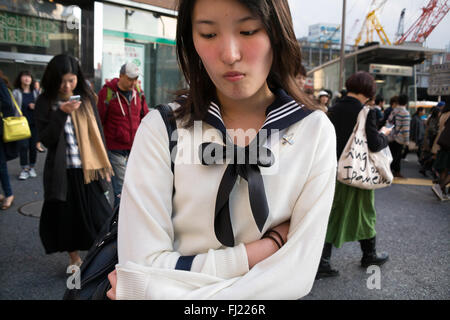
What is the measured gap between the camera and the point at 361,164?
304cm

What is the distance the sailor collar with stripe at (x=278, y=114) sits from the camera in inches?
42.9

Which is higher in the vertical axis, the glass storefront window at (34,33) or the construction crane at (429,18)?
the glass storefront window at (34,33)

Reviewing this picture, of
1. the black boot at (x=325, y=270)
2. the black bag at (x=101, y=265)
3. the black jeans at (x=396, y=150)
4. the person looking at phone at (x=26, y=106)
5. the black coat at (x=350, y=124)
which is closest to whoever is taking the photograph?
the black bag at (x=101, y=265)

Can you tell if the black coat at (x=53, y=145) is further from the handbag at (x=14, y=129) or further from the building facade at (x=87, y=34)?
the building facade at (x=87, y=34)

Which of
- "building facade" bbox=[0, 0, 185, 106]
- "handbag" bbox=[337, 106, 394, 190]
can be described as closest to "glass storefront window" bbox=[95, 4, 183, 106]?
"building facade" bbox=[0, 0, 185, 106]

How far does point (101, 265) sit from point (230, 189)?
1.66ft

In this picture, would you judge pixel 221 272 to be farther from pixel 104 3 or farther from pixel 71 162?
pixel 104 3

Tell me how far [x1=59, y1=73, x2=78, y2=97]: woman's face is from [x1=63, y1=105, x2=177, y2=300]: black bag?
2.19 metres

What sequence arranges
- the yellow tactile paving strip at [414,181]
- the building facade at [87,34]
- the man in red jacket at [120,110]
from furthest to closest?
the yellow tactile paving strip at [414,181], the building facade at [87,34], the man in red jacket at [120,110]

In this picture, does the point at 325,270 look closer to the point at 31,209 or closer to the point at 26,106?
the point at 31,209

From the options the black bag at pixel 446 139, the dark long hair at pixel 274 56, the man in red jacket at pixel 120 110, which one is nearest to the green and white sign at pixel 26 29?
the man in red jacket at pixel 120 110

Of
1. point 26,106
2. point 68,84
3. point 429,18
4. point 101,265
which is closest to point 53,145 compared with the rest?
point 68,84

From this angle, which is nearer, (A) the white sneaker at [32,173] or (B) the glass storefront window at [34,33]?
(B) the glass storefront window at [34,33]
